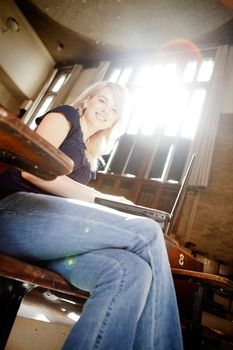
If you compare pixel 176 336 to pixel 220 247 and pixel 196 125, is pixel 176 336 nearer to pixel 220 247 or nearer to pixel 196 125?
pixel 220 247

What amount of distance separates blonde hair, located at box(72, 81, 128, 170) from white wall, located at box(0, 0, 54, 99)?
8659 mm

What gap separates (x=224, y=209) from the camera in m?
5.20

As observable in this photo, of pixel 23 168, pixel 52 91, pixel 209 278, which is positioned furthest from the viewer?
pixel 52 91

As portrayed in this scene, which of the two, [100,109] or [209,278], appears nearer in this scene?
[100,109]

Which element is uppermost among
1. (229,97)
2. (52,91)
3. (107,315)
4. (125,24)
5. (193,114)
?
(125,24)

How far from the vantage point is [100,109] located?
1505 millimetres

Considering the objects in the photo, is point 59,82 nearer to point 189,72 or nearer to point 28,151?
point 189,72

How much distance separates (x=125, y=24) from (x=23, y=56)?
13.1 ft

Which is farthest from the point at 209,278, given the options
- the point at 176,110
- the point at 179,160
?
the point at 176,110

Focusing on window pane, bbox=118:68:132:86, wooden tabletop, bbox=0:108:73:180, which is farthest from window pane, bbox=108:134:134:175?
wooden tabletop, bbox=0:108:73:180

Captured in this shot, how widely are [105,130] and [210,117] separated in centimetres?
510

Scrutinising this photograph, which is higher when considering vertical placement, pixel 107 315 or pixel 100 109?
pixel 100 109

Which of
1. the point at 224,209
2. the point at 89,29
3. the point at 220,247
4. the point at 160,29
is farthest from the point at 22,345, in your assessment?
the point at 89,29

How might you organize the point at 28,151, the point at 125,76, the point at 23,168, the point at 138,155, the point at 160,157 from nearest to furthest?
the point at 28,151
the point at 23,168
the point at 160,157
the point at 138,155
the point at 125,76
